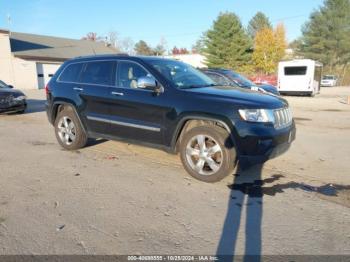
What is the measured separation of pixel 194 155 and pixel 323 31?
5807 cm

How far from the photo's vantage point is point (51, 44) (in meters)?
39.4

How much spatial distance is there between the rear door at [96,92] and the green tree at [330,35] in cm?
5550

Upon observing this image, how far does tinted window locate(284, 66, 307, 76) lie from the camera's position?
2333 cm

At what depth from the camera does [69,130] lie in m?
6.75

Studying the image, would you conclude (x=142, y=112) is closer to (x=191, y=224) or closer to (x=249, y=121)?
(x=249, y=121)

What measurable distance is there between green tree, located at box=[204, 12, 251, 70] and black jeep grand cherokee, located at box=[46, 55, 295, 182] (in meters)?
43.9

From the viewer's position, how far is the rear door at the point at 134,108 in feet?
17.2

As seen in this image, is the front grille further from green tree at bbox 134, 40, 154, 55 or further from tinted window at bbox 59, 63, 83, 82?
green tree at bbox 134, 40, 154, 55

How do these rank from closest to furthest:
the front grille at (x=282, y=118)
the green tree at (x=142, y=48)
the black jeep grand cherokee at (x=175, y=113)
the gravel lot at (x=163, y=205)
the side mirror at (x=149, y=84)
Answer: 1. the gravel lot at (x=163, y=205)
2. the black jeep grand cherokee at (x=175, y=113)
3. the front grille at (x=282, y=118)
4. the side mirror at (x=149, y=84)
5. the green tree at (x=142, y=48)

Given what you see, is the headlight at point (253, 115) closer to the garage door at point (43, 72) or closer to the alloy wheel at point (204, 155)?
the alloy wheel at point (204, 155)

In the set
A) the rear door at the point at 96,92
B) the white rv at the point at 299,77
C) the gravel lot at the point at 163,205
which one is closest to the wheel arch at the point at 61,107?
the rear door at the point at 96,92

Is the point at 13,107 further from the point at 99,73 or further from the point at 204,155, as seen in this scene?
the point at 204,155

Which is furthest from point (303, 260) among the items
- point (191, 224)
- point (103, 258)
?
point (103, 258)

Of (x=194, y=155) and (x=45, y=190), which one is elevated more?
(x=194, y=155)
